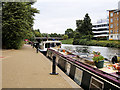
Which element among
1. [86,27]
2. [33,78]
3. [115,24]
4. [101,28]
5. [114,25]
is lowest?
[33,78]

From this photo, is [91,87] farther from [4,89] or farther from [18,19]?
[18,19]

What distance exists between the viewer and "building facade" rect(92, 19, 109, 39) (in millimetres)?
96238

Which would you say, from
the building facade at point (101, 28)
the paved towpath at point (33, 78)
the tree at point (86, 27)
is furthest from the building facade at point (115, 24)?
the paved towpath at point (33, 78)

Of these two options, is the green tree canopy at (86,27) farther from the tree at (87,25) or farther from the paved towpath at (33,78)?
the paved towpath at (33,78)

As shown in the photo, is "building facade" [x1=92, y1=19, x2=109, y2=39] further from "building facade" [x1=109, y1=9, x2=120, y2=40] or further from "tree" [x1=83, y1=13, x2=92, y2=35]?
"building facade" [x1=109, y1=9, x2=120, y2=40]

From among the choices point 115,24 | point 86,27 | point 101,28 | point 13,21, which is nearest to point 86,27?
point 86,27

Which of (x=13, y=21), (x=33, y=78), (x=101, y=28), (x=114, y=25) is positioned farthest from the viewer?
(x=101, y=28)

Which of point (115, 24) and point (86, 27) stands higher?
point (115, 24)

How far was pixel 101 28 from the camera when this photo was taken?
324ft

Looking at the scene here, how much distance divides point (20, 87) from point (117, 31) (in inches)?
2791

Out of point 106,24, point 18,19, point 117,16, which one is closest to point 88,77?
point 18,19

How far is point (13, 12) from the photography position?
76.7 feet

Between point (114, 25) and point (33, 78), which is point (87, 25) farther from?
point (33, 78)

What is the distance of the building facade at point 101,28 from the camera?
Answer: 9624 cm
